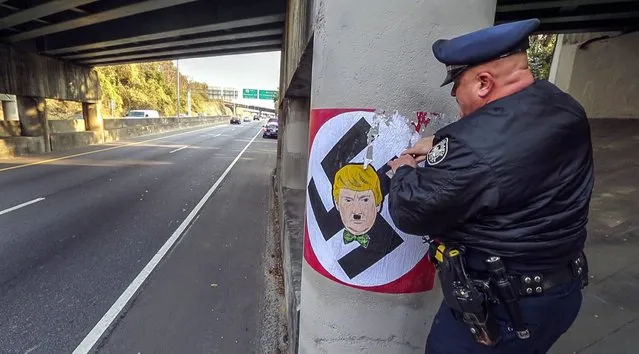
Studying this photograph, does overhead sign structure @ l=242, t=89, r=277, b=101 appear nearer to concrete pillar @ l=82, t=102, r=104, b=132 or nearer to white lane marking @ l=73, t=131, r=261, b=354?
concrete pillar @ l=82, t=102, r=104, b=132

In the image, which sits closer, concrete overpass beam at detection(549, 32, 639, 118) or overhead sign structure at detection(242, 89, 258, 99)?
concrete overpass beam at detection(549, 32, 639, 118)

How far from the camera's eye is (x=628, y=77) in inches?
380

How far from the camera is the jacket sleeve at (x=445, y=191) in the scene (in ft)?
4.32

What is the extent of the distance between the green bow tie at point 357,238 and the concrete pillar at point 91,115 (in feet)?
83.0

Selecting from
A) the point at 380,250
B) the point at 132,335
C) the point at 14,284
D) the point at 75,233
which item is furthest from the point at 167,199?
the point at 380,250

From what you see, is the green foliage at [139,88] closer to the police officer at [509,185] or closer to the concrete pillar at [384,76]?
the concrete pillar at [384,76]

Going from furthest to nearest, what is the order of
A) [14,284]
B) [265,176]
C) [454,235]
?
[265,176] → [14,284] → [454,235]

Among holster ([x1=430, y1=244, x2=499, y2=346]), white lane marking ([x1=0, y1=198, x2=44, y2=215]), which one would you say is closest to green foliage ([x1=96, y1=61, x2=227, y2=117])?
white lane marking ([x1=0, y1=198, x2=44, y2=215])

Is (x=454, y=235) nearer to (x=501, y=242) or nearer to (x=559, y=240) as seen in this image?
(x=501, y=242)

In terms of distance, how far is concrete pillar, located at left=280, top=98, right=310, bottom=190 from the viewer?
7156mm

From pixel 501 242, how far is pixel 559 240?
0.23 m

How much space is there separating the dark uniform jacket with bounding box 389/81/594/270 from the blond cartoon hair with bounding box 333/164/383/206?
514 mm

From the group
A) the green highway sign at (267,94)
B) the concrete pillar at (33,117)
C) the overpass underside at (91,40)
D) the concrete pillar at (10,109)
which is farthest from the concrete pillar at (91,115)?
the green highway sign at (267,94)

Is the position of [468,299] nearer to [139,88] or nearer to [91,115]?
[91,115]
